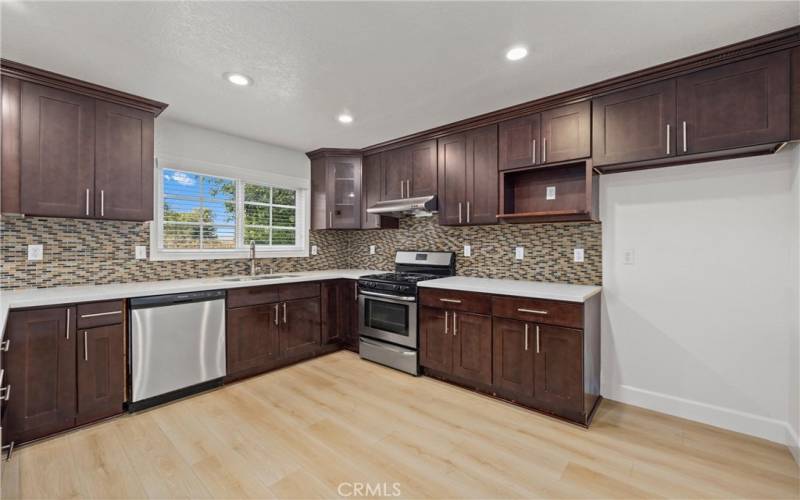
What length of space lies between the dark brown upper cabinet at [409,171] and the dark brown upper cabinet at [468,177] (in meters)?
0.13

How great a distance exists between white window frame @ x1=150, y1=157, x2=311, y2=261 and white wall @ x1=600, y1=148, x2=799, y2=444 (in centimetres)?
338

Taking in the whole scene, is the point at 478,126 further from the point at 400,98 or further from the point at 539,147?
the point at 400,98

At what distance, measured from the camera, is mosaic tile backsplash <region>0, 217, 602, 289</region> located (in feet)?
8.53

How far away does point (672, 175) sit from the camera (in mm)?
2617

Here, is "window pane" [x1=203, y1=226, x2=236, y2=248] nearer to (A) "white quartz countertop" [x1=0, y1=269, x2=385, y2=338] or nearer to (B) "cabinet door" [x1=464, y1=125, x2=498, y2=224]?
(A) "white quartz countertop" [x1=0, y1=269, x2=385, y2=338]

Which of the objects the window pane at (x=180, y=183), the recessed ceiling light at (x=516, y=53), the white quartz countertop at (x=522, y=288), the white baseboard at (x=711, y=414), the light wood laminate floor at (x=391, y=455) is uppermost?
the recessed ceiling light at (x=516, y=53)

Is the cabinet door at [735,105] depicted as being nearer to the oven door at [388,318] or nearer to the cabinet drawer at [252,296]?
the oven door at [388,318]

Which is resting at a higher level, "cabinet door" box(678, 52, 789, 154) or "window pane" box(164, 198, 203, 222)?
"cabinet door" box(678, 52, 789, 154)

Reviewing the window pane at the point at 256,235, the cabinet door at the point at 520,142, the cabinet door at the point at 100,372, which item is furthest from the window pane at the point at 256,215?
the cabinet door at the point at 520,142

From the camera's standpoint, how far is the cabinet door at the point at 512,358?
2678mm

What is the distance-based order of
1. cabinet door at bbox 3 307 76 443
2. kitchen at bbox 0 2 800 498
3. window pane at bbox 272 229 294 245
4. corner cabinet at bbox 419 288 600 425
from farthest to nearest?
1. window pane at bbox 272 229 294 245
2. corner cabinet at bbox 419 288 600 425
3. cabinet door at bbox 3 307 76 443
4. kitchen at bbox 0 2 800 498

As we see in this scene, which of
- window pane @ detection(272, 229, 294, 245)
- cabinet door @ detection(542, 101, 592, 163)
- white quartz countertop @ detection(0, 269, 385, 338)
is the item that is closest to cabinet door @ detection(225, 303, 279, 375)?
white quartz countertop @ detection(0, 269, 385, 338)

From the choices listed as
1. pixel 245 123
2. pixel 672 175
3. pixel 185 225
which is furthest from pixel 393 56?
pixel 185 225

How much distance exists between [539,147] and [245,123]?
2.74 meters
